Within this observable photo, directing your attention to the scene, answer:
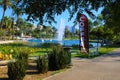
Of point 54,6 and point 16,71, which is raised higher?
point 54,6

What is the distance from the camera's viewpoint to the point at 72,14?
681 cm

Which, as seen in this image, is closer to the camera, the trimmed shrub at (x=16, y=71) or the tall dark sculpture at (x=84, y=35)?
the trimmed shrub at (x=16, y=71)

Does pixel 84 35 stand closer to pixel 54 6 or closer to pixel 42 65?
pixel 42 65

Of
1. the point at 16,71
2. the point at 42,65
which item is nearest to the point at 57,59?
the point at 42,65

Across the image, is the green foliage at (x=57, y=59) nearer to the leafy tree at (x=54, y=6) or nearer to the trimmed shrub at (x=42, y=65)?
the trimmed shrub at (x=42, y=65)

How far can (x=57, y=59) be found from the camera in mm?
16266

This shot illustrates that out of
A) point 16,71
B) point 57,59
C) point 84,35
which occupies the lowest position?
point 16,71

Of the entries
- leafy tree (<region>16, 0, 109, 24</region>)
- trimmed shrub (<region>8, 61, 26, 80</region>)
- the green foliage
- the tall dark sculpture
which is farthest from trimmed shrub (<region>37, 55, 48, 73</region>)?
the tall dark sculpture

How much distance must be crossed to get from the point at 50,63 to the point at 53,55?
18.3 inches

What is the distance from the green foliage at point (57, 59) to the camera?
16219 mm

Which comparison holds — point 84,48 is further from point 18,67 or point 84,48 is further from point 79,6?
point 79,6

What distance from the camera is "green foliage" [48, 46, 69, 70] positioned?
16219mm

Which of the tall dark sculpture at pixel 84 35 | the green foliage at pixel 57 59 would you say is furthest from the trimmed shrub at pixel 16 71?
the tall dark sculpture at pixel 84 35

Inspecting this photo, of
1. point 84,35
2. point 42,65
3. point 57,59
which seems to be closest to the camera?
point 42,65
